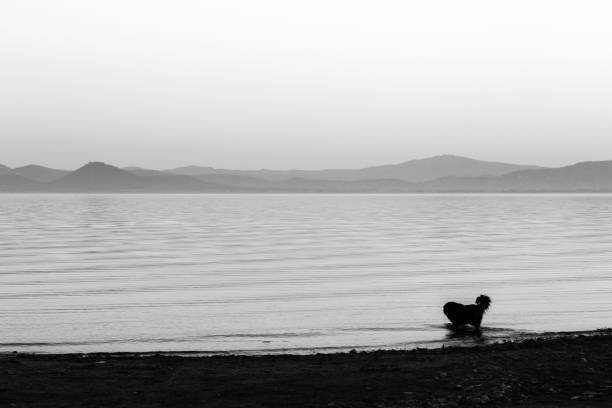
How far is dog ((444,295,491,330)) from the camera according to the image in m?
21.6

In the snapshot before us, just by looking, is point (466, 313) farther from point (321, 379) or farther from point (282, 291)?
point (282, 291)

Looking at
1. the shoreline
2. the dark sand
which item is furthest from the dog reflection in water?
the dark sand

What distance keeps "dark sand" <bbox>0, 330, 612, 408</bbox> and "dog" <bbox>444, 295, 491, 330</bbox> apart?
14.8 feet

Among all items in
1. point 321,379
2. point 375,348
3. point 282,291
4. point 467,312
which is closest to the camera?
point 321,379

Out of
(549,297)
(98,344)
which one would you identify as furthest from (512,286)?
(98,344)

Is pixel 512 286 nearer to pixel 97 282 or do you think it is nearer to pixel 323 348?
pixel 323 348

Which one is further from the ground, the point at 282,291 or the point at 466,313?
the point at 466,313

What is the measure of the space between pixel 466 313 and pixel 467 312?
5 centimetres

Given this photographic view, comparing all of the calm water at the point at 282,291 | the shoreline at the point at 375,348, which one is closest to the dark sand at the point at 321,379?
the shoreline at the point at 375,348

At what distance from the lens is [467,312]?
70.8 ft

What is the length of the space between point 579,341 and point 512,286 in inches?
524

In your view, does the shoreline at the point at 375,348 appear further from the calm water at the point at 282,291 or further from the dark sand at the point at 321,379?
the dark sand at the point at 321,379

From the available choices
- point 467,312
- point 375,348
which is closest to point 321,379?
point 375,348

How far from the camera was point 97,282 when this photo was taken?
106 feet
